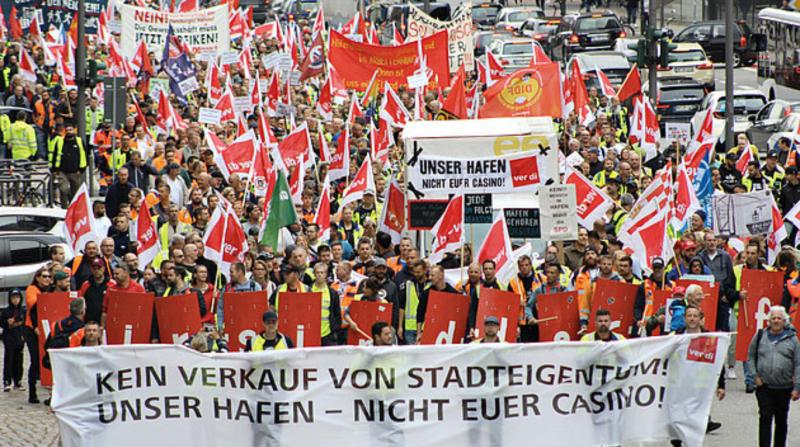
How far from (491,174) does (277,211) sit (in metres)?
2.20

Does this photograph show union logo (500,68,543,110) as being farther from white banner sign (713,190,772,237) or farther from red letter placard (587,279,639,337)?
red letter placard (587,279,639,337)

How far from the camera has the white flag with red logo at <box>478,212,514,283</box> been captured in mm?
16297

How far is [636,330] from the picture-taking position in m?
15.5

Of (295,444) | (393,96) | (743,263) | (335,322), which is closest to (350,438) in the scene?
(295,444)

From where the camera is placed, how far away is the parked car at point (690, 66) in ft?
135

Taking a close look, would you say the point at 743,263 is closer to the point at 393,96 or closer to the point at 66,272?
the point at 66,272

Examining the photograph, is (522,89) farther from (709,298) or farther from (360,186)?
(709,298)

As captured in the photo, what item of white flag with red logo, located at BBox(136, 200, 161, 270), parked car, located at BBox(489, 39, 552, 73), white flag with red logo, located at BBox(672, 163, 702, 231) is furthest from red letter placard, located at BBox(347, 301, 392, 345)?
parked car, located at BBox(489, 39, 552, 73)

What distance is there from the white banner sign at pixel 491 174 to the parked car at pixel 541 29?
113 ft

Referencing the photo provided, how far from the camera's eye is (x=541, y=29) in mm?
53875

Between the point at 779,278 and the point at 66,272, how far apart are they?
21.1 feet

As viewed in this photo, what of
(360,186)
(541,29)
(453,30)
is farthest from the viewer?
(541,29)

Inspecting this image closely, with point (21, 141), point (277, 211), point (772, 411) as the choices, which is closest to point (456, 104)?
point (21, 141)

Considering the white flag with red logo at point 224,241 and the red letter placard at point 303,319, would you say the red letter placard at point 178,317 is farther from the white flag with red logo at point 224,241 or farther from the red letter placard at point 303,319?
the white flag with red logo at point 224,241
